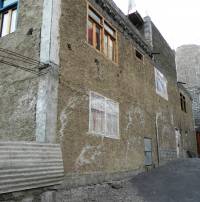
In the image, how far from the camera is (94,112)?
25.6 feet

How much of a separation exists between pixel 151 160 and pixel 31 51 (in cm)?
783

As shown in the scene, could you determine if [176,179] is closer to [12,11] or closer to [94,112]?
[94,112]

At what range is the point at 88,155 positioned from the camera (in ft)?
23.2

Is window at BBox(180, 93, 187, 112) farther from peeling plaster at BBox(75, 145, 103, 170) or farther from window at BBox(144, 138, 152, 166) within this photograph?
peeling plaster at BBox(75, 145, 103, 170)

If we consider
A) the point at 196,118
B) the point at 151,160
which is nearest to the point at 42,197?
the point at 151,160

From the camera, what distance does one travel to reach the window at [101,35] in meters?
8.56

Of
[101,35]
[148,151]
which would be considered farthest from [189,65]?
[101,35]

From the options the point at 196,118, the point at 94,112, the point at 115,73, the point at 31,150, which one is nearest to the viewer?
the point at 31,150

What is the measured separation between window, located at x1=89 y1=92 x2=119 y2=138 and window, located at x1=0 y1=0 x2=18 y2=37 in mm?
3394

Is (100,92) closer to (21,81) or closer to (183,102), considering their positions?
(21,81)

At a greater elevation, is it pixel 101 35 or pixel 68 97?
pixel 101 35

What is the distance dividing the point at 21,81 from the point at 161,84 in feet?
33.2

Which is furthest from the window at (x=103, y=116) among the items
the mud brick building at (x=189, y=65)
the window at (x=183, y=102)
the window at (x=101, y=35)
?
the mud brick building at (x=189, y=65)

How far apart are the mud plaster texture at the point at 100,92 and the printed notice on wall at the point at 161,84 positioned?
4.21 ft
